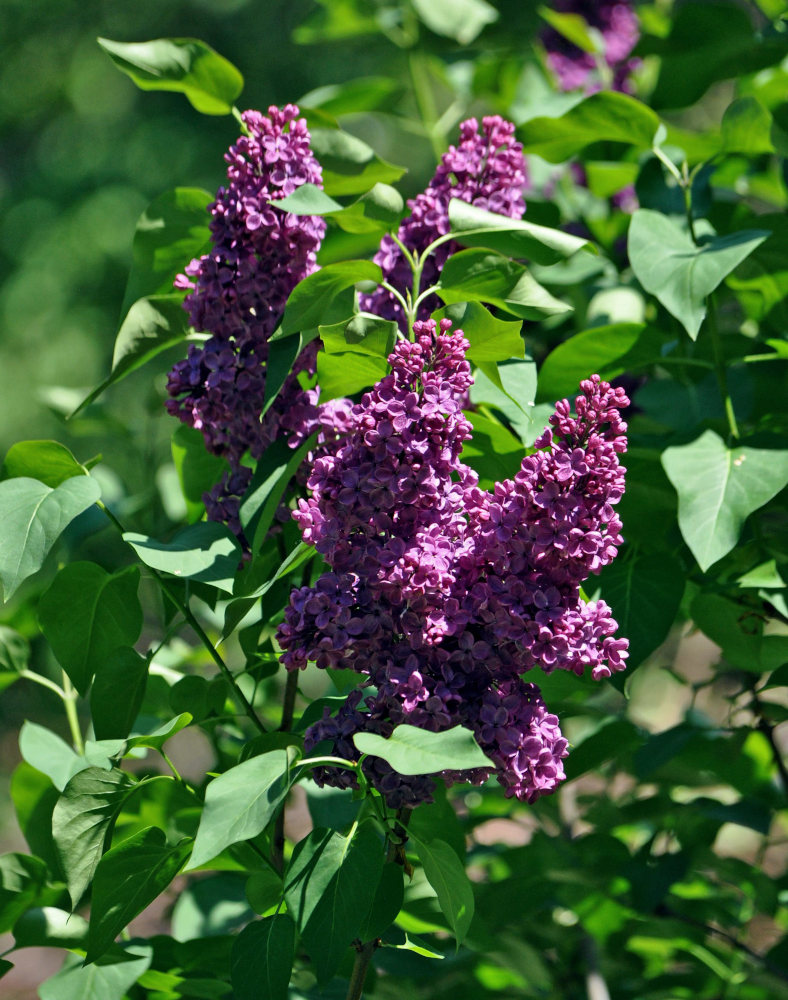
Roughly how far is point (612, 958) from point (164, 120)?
5.44m

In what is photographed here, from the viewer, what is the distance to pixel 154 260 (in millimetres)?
761

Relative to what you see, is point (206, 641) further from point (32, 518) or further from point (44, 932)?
point (44, 932)

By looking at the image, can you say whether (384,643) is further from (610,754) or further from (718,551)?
(610,754)

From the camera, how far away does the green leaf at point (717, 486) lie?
699 mm

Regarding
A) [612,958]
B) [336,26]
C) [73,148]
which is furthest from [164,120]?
[612,958]

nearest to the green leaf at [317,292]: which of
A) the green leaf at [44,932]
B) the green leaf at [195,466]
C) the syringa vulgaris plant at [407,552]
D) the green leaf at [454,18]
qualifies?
the syringa vulgaris plant at [407,552]

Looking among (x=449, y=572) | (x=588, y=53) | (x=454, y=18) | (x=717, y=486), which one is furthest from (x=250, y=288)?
(x=588, y=53)

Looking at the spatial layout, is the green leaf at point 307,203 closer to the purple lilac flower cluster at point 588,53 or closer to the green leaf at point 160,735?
the green leaf at point 160,735

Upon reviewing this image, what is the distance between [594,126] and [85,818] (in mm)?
623

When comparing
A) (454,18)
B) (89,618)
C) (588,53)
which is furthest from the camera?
(588,53)

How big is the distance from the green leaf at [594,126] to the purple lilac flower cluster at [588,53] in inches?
22.2

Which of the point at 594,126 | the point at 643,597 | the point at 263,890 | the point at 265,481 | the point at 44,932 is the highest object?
the point at 594,126

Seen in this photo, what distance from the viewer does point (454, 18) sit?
1282 mm

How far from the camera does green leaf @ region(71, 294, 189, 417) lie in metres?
0.71
